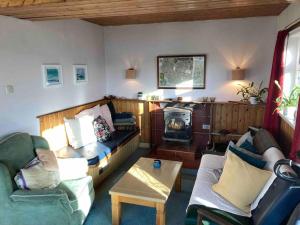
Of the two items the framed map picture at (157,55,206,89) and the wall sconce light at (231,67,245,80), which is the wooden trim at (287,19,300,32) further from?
the framed map picture at (157,55,206,89)

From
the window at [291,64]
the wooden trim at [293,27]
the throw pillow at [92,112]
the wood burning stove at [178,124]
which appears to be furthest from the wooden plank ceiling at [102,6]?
the wood burning stove at [178,124]

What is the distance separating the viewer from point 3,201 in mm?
2182

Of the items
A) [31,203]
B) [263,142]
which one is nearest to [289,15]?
[263,142]

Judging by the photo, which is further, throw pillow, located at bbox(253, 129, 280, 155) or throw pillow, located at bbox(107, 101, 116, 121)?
throw pillow, located at bbox(107, 101, 116, 121)

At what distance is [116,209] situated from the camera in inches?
95.7

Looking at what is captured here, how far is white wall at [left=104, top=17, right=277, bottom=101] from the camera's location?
4.05 metres

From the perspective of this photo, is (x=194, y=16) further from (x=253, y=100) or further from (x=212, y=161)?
(x=212, y=161)

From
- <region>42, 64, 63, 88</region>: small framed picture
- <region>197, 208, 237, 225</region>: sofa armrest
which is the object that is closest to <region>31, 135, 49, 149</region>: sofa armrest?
<region>42, 64, 63, 88</region>: small framed picture

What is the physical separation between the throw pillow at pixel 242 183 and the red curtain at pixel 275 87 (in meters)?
1.23

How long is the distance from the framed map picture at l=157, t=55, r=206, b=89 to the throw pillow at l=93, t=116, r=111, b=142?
1.35 m

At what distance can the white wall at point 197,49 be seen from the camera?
160 inches

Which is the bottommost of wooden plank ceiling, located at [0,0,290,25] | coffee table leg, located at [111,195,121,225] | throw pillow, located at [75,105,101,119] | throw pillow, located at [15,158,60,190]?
coffee table leg, located at [111,195,121,225]

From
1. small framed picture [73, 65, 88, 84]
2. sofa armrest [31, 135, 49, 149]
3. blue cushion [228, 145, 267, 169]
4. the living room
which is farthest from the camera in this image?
small framed picture [73, 65, 88, 84]

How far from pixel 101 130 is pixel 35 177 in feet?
5.43
